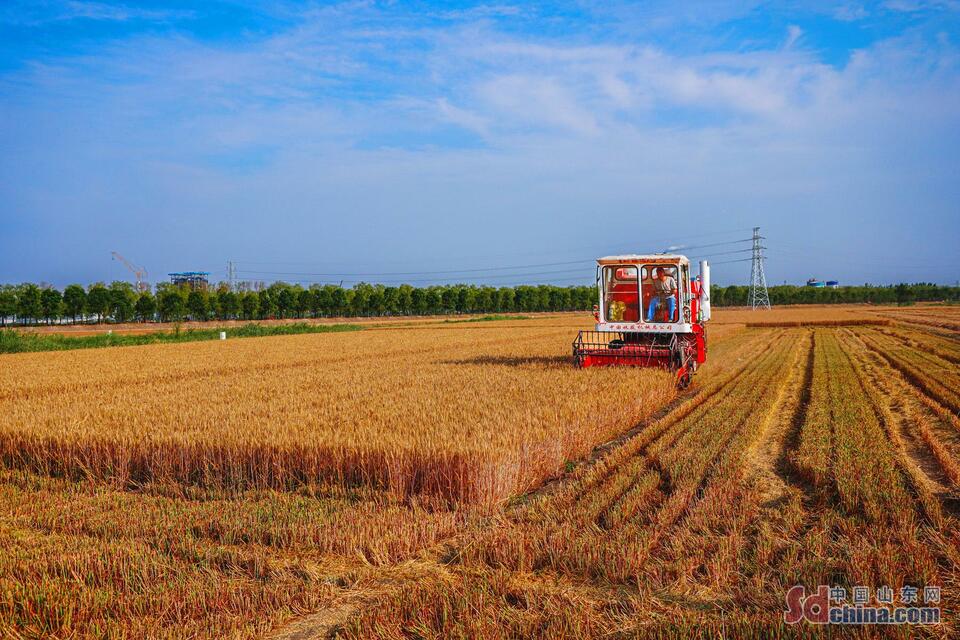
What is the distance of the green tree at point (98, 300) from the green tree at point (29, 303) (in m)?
5.12

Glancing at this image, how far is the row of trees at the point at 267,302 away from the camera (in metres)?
78.8

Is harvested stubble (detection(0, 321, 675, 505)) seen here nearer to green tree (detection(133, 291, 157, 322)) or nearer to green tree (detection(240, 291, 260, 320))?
green tree (detection(133, 291, 157, 322))

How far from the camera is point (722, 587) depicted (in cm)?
471

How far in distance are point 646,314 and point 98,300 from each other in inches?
3212

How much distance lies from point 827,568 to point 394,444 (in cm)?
415

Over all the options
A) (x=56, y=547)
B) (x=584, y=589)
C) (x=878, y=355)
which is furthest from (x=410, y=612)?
(x=878, y=355)

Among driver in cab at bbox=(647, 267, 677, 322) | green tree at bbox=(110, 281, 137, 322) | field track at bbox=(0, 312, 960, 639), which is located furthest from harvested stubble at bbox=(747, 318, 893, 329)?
green tree at bbox=(110, 281, 137, 322)

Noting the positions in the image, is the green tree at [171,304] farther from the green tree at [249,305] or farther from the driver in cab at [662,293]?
the driver in cab at [662,293]

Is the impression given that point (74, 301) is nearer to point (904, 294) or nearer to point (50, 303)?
point (50, 303)

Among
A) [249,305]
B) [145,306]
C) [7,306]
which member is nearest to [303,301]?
Result: [249,305]

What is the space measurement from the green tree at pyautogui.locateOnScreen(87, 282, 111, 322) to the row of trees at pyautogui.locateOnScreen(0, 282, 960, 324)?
105mm

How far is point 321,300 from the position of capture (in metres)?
101

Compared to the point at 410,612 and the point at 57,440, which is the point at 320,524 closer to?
the point at 410,612

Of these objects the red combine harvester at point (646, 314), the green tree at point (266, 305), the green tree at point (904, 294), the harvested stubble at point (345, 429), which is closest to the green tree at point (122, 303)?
the green tree at point (266, 305)
